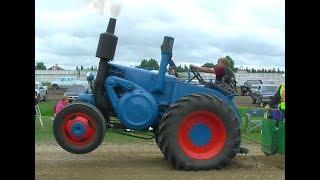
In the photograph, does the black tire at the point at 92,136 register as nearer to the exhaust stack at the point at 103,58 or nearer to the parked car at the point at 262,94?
the exhaust stack at the point at 103,58

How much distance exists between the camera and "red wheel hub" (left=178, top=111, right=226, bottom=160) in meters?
7.79

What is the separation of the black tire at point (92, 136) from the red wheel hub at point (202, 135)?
4.10ft

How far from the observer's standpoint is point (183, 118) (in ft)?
25.2

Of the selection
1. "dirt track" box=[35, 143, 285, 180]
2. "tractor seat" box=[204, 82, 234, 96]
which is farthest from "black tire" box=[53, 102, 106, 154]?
"tractor seat" box=[204, 82, 234, 96]

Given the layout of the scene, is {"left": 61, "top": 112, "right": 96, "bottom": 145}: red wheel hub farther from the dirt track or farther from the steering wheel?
the steering wheel

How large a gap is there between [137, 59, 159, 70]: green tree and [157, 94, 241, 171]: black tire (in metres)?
1.15

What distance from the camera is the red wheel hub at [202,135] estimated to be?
779 cm

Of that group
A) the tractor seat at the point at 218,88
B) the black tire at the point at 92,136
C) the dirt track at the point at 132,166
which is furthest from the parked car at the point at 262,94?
the black tire at the point at 92,136

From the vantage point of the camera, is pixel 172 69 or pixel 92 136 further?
pixel 172 69

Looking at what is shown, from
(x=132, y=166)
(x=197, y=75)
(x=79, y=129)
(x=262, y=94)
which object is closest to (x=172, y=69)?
(x=197, y=75)

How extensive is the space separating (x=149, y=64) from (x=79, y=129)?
212 cm

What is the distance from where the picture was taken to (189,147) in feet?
25.7

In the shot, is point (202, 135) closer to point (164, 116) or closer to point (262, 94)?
point (164, 116)
